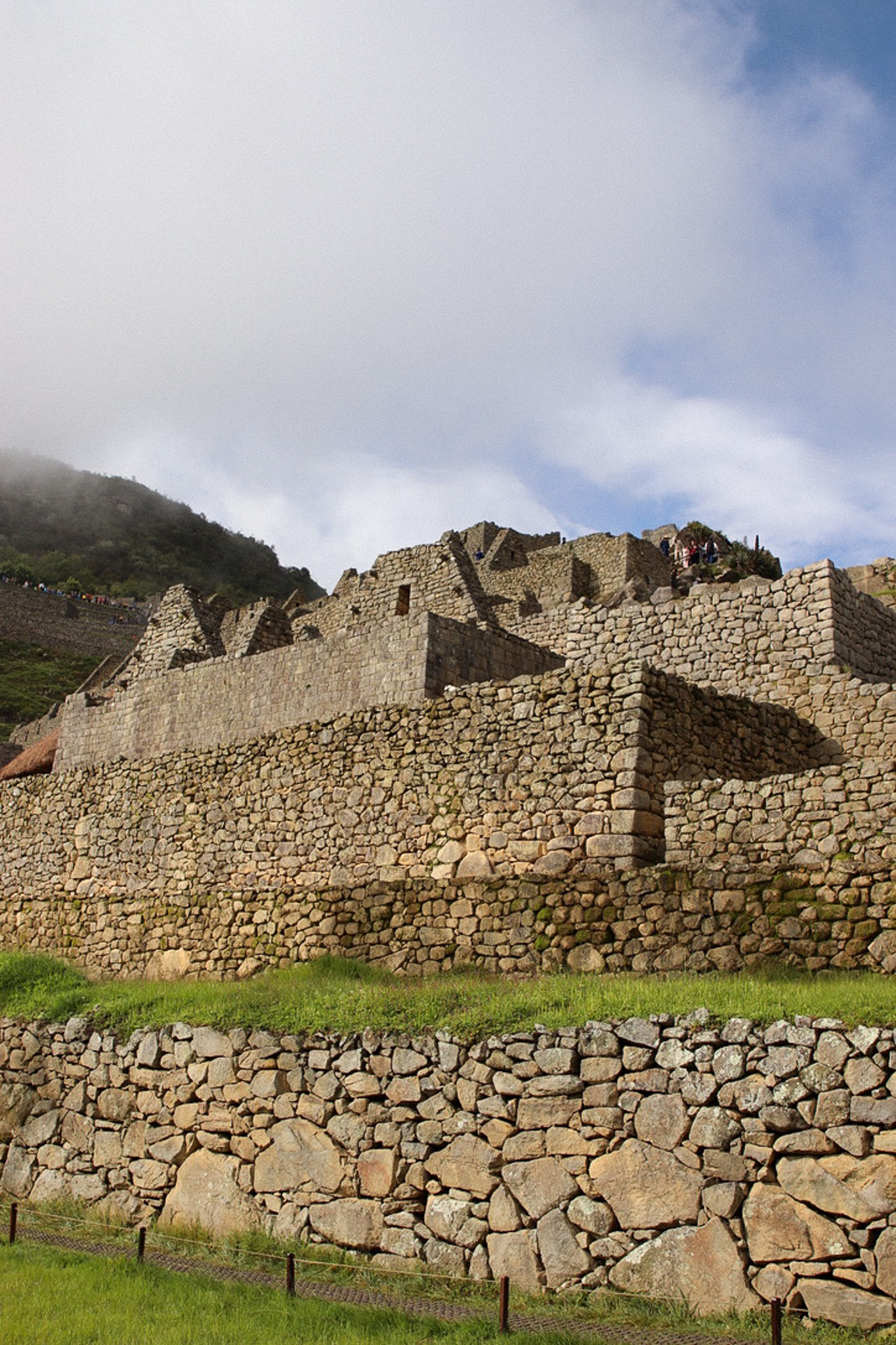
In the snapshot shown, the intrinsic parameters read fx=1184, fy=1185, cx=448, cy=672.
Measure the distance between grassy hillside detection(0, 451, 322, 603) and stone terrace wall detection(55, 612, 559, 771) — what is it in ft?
231

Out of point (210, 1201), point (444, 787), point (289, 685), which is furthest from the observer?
point (289, 685)

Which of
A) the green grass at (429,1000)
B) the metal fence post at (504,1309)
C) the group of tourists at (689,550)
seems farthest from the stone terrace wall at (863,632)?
the group of tourists at (689,550)

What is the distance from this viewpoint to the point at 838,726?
46.5 feet

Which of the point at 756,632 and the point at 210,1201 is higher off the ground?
the point at 756,632

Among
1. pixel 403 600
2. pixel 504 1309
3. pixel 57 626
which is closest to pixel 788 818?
pixel 504 1309

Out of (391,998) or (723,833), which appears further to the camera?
(723,833)

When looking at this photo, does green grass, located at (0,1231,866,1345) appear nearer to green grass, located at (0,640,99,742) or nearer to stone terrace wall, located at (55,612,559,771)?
stone terrace wall, located at (55,612,559,771)

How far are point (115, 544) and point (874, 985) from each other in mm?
104105

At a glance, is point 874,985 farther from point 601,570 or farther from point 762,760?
point 601,570

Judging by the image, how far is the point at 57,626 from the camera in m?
74.6

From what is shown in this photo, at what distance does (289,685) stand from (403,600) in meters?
3.62

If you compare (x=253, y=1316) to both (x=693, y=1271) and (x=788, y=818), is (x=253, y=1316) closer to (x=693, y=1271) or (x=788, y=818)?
(x=693, y=1271)

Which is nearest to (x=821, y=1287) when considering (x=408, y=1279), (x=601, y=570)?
(x=408, y=1279)

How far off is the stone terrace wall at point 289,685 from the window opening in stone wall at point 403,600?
290 centimetres
